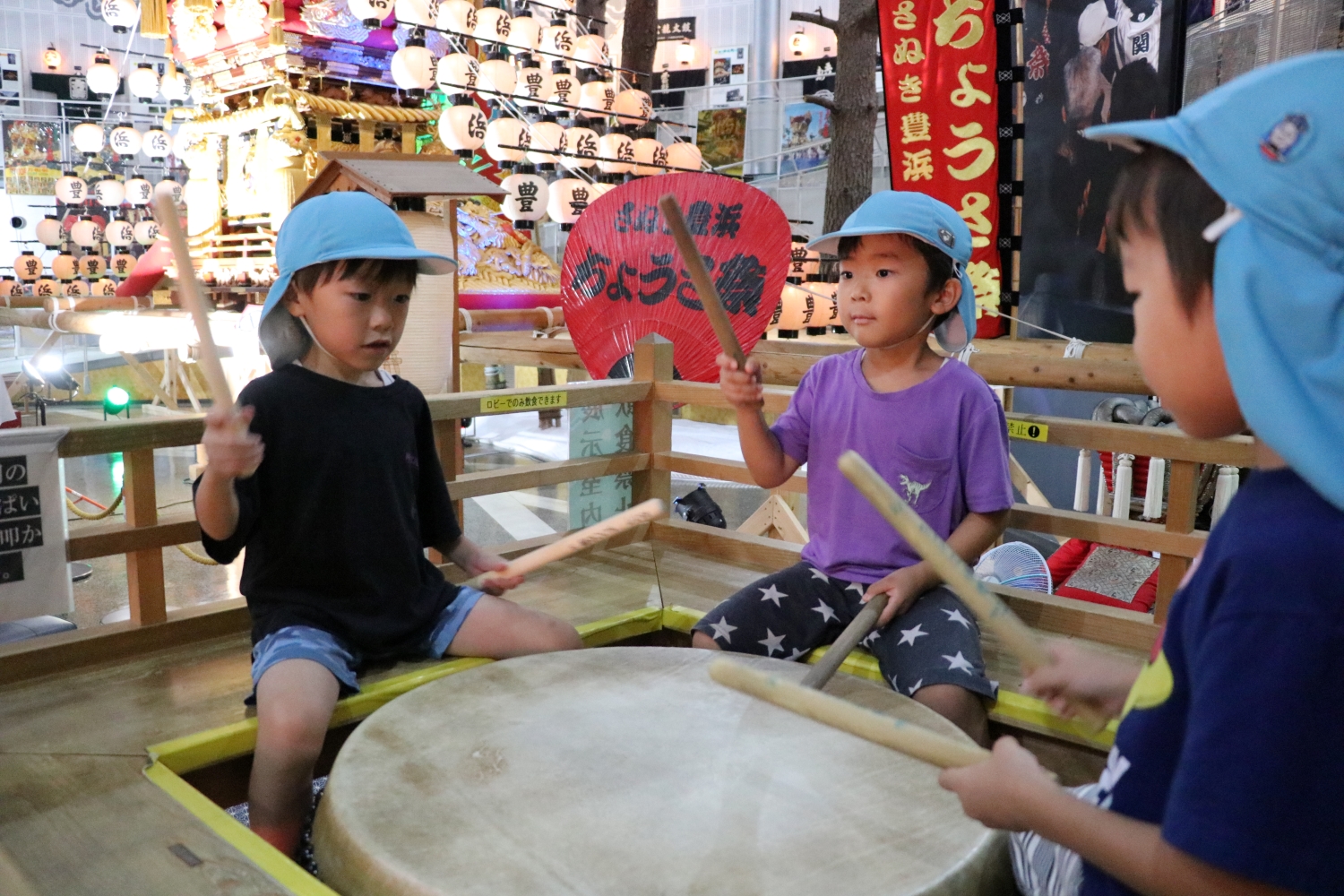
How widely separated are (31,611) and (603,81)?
10236 mm

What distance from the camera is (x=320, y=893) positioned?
1416mm

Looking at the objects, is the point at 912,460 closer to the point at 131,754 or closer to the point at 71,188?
the point at 131,754

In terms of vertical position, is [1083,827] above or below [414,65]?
below

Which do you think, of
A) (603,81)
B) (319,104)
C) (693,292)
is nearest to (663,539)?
(693,292)

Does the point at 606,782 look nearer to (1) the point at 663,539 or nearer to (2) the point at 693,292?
(1) the point at 663,539

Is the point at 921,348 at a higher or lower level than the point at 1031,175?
lower

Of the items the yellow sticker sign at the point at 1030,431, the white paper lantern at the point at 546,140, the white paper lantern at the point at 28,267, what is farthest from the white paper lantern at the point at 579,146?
the white paper lantern at the point at 28,267

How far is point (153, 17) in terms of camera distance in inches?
412

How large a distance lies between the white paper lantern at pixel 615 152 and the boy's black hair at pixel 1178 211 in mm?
10383

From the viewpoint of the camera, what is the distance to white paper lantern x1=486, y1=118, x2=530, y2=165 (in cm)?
976

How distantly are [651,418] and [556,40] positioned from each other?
8.98m

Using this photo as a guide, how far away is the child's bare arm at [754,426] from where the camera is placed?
91.9 inches

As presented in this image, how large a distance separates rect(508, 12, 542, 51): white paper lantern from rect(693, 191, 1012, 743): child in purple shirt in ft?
30.0

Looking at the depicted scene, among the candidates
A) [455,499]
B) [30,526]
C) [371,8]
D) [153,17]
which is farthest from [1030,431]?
[153,17]
